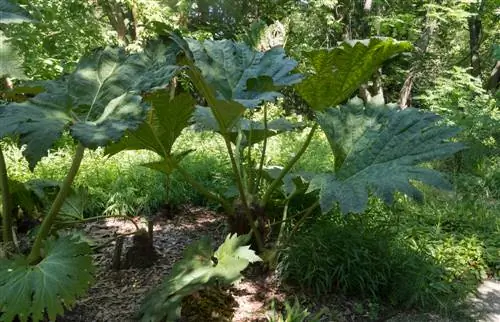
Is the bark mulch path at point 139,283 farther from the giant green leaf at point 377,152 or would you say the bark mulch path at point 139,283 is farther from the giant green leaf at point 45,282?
the giant green leaf at point 377,152

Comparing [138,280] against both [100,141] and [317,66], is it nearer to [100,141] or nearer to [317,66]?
[100,141]

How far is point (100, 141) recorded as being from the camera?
5.04 ft

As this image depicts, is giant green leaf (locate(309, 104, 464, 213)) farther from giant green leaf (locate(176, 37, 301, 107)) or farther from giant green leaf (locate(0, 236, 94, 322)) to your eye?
giant green leaf (locate(0, 236, 94, 322))

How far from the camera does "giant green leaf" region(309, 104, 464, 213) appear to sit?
79.7 inches

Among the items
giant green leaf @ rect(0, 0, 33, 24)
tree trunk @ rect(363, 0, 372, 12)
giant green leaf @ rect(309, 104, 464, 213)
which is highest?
tree trunk @ rect(363, 0, 372, 12)

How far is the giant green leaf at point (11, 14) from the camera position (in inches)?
74.7

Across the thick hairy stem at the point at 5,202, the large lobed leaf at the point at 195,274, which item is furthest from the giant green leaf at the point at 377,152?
the thick hairy stem at the point at 5,202

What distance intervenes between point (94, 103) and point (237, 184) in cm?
102

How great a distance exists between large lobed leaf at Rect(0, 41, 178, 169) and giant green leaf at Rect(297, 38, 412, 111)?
87 cm

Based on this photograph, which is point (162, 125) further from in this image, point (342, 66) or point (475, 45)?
point (475, 45)

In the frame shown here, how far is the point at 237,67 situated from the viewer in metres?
2.79

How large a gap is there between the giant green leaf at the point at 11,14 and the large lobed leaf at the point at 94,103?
0.30 m

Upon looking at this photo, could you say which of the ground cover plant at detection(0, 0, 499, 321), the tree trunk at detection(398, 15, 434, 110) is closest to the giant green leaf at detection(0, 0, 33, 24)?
the ground cover plant at detection(0, 0, 499, 321)

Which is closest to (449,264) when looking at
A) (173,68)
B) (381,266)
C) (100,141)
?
→ (381,266)
